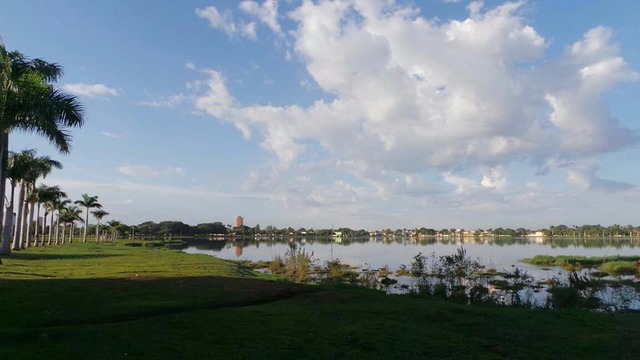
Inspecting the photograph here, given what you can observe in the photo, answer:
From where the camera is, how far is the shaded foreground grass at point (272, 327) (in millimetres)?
9633

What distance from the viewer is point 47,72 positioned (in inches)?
1148

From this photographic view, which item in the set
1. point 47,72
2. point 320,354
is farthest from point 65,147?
point 320,354

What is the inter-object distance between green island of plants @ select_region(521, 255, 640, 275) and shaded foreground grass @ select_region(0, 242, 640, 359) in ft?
120

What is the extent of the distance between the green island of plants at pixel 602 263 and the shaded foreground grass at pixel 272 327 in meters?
36.4

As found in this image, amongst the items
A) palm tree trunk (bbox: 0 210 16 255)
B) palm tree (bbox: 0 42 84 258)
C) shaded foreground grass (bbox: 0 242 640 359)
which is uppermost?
palm tree (bbox: 0 42 84 258)

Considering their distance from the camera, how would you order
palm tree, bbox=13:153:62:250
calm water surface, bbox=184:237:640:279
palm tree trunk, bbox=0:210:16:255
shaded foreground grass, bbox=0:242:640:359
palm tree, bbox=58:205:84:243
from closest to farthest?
shaded foreground grass, bbox=0:242:640:359
palm tree trunk, bbox=0:210:16:255
palm tree, bbox=13:153:62:250
calm water surface, bbox=184:237:640:279
palm tree, bbox=58:205:84:243

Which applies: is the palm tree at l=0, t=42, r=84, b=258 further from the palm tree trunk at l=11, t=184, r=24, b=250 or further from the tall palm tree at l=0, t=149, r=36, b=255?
the palm tree trunk at l=11, t=184, r=24, b=250

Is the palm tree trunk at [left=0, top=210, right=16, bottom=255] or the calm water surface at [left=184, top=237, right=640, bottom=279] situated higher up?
the palm tree trunk at [left=0, top=210, right=16, bottom=255]

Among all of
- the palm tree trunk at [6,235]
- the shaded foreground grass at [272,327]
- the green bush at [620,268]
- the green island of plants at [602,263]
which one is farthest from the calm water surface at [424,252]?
the palm tree trunk at [6,235]

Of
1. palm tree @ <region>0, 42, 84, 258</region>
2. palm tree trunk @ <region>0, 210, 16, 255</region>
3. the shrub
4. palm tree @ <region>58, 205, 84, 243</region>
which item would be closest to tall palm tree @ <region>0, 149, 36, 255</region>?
palm tree trunk @ <region>0, 210, 16, 255</region>

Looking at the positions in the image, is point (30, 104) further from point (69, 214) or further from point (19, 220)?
point (69, 214)

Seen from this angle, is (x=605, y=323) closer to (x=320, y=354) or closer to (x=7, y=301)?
(x=320, y=354)

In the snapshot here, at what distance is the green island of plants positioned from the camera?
158 ft

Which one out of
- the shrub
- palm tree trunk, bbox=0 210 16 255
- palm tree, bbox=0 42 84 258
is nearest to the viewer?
palm tree, bbox=0 42 84 258
